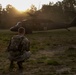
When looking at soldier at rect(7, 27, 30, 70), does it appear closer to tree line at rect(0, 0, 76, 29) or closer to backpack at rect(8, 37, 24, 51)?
backpack at rect(8, 37, 24, 51)

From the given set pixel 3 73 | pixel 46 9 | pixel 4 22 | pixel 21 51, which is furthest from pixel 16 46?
pixel 46 9

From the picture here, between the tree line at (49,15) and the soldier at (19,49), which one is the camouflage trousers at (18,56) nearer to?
the soldier at (19,49)

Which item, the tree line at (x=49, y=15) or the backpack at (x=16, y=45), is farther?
the tree line at (x=49, y=15)

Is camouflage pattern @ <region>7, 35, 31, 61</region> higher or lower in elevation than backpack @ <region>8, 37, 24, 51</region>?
lower

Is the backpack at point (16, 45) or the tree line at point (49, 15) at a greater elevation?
the backpack at point (16, 45)

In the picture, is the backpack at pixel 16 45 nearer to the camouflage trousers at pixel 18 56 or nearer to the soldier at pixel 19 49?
the soldier at pixel 19 49

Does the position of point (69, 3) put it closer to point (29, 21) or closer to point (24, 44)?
point (29, 21)

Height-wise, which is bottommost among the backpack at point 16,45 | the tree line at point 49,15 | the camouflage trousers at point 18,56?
the tree line at point 49,15

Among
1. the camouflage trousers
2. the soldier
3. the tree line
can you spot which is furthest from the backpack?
the tree line

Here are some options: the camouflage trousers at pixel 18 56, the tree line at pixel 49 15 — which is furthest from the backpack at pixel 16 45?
the tree line at pixel 49 15

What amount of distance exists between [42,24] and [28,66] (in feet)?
85.3

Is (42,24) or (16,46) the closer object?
(16,46)

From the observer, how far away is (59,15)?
218 ft

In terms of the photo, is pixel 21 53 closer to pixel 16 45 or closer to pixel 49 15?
pixel 16 45
